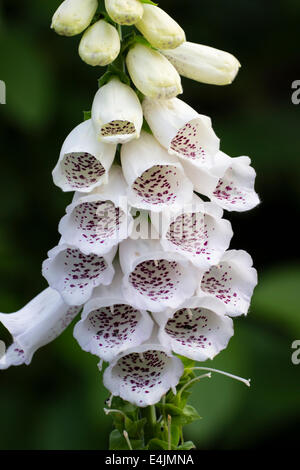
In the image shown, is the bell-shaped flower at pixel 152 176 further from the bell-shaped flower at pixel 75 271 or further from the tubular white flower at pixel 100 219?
the bell-shaped flower at pixel 75 271

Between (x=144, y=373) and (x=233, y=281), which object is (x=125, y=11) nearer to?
(x=233, y=281)

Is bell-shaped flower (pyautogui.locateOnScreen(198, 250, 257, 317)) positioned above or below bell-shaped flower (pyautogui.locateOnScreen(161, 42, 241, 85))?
below

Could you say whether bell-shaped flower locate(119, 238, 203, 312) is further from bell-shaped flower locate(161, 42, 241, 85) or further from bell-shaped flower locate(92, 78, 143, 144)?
bell-shaped flower locate(161, 42, 241, 85)

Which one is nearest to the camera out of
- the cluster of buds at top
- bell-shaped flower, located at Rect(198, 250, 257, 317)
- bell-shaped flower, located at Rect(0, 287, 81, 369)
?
the cluster of buds at top

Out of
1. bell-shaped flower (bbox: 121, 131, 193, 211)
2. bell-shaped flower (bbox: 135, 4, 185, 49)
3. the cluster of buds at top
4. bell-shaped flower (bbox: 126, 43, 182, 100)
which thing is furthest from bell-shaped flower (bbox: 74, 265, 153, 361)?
bell-shaped flower (bbox: 135, 4, 185, 49)

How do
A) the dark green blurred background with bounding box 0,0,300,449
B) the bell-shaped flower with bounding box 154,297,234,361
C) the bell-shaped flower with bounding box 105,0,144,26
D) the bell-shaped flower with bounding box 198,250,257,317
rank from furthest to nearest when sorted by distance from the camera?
the dark green blurred background with bounding box 0,0,300,449 < the bell-shaped flower with bounding box 198,250,257,317 < the bell-shaped flower with bounding box 154,297,234,361 < the bell-shaped flower with bounding box 105,0,144,26

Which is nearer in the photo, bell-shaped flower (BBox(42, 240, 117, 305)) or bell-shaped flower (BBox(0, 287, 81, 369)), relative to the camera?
bell-shaped flower (BBox(42, 240, 117, 305))

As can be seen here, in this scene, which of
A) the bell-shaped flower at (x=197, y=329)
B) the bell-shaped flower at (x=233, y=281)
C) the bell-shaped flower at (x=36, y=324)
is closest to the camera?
the bell-shaped flower at (x=197, y=329)

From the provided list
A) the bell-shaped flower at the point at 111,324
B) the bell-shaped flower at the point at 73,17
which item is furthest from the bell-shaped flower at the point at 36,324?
the bell-shaped flower at the point at 73,17
